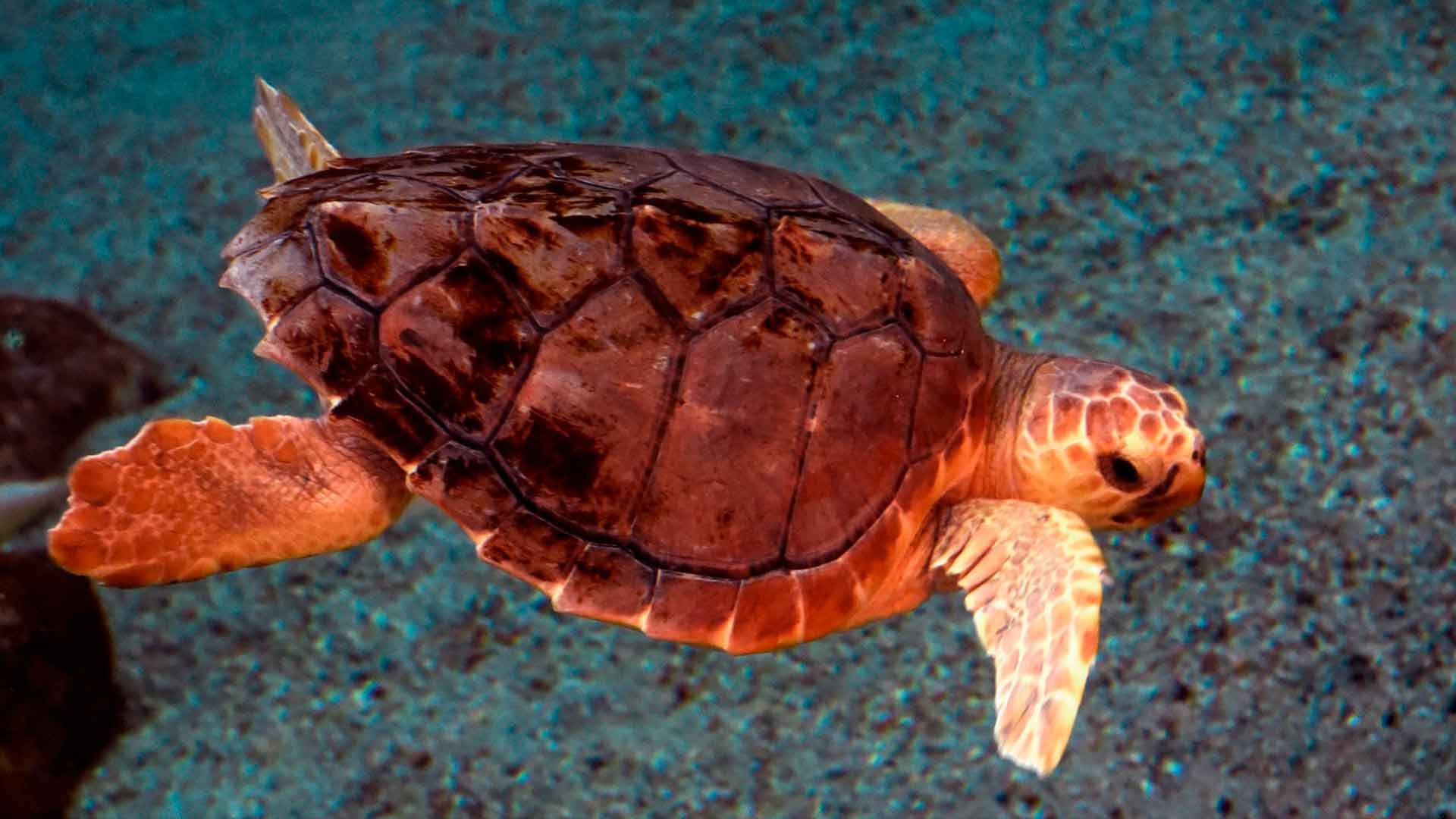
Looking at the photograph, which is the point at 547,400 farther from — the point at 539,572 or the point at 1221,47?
the point at 1221,47

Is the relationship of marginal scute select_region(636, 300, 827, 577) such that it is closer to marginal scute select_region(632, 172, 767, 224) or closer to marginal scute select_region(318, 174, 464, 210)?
marginal scute select_region(632, 172, 767, 224)

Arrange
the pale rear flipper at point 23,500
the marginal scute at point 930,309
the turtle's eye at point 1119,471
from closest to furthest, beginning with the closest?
the marginal scute at point 930,309 < the turtle's eye at point 1119,471 < the pale rear flipper at point 23,500

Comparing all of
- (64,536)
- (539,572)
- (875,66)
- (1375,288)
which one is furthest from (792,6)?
(64,536)

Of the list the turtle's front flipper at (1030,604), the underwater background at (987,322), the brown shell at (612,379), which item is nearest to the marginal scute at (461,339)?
the brown shell at (612,379)

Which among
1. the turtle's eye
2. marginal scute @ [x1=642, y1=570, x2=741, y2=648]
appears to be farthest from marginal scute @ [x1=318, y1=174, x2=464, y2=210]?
the turtle's eye

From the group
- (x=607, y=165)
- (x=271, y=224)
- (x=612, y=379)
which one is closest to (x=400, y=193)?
(x=271, y=224)

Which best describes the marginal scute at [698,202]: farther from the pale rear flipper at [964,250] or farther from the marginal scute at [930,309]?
the pale rear flipper at [964,250]
